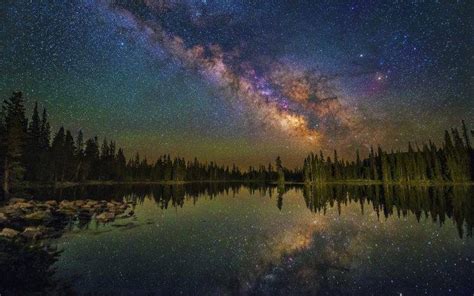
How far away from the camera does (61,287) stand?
36.5 feet

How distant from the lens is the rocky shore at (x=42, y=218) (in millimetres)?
19536

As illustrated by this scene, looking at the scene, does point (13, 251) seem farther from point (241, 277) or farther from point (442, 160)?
point (442, 160)

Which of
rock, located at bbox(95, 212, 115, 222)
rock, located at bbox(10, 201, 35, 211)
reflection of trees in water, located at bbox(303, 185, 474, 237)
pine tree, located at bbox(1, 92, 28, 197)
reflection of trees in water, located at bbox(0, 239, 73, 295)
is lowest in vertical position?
reflection of trees in water, located at bbox(303, 185, 474, 237)

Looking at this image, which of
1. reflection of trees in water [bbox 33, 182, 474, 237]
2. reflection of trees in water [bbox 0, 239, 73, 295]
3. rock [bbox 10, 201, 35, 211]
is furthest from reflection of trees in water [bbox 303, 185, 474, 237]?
rock [bbox 10, 201, 35, 211]

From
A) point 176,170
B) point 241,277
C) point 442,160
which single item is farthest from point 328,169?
point 241,277

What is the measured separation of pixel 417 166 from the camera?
120m

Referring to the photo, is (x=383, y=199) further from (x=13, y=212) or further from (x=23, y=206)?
(x=13, y=212)

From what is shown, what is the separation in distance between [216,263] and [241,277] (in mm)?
2596

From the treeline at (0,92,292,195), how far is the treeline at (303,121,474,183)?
125ft

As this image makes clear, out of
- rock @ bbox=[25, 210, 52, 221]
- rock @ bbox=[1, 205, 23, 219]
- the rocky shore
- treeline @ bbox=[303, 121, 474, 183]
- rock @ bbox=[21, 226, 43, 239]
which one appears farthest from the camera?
treeline @ bbox=[303, 121, 474, 183]

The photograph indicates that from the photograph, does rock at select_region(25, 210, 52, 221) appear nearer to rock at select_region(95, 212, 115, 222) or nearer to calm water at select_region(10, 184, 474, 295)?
rock at select_region(95, 212, 115, 222)

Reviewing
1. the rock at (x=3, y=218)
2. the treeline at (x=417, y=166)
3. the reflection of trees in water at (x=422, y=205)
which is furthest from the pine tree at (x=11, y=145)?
the treeline at (x=417, y=166)

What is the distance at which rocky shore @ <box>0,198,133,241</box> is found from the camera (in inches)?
769

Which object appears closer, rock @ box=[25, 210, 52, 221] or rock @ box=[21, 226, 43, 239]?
rock @ box=[21, 226, 43, 239]
